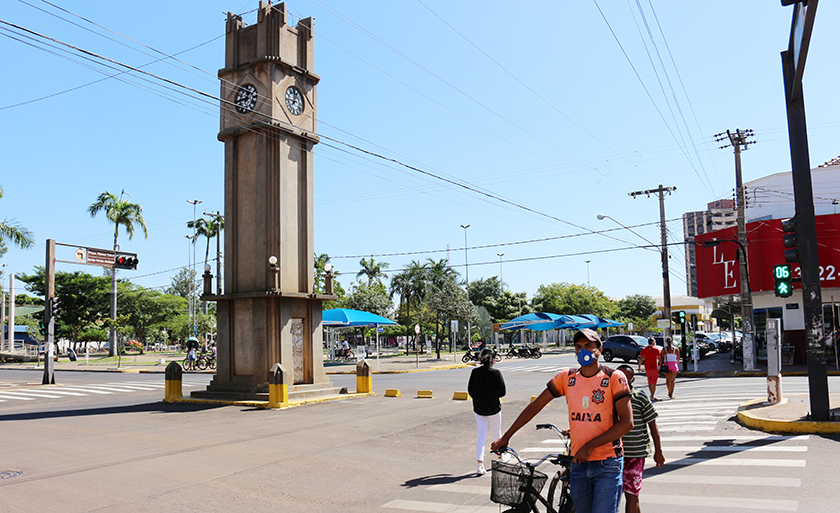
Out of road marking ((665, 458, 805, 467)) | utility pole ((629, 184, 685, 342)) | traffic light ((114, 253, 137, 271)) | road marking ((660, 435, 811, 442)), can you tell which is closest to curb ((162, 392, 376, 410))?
road marking ((660, 435, 811, 442))

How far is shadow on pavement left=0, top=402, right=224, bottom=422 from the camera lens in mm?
15820

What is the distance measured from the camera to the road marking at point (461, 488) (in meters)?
7.63

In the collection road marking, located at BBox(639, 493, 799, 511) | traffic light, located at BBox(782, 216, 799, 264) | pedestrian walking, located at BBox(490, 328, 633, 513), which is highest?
traffic light, located at BBox(782, 216, 799, 264)

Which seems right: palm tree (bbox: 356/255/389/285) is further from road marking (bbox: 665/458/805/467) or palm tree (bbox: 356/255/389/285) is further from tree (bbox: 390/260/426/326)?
road marking (bbox: 665/458/805/467)

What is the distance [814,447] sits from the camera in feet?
31.7

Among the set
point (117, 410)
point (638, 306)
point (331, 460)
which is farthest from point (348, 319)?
point (638, 306)

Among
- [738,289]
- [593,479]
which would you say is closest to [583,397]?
[593,479]

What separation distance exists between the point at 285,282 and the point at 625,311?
94.7m

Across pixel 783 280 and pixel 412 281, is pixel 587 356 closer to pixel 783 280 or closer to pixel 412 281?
pixel 783 280

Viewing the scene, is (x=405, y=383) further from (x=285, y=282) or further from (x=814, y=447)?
(x=814, y=447)

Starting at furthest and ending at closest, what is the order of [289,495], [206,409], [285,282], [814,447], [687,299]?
[687,299], [285,282], [206,409], [814,447], [289,495]

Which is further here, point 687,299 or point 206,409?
point 687,299

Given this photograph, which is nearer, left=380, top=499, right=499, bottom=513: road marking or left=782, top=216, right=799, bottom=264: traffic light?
left=380, top=499, right=499, bottom=513: road marking

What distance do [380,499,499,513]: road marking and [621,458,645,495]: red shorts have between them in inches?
73.3
